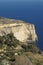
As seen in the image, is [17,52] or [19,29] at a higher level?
[19,29]

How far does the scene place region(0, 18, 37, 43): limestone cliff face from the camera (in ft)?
203

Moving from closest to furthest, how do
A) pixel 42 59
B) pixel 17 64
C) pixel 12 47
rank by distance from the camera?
1. pixel 17 64
2. pixel 42 59
3. pixel 12 47

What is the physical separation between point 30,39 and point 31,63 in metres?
47.7

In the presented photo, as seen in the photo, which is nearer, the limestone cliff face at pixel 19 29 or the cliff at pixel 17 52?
the cliff at pixel 17 52

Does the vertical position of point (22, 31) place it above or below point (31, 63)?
above

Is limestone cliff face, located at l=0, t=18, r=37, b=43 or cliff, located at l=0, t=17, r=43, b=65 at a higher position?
limestone cliff face, located at l=0, t=18, r=37, b=43

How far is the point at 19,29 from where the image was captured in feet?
219

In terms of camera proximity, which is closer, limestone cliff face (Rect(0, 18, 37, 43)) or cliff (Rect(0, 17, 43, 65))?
cliff (Rect(0, 17, 43, 65))

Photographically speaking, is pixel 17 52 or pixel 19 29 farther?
pixel 19 29

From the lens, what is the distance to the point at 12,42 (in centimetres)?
2422

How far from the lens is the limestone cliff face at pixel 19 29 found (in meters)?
61.8

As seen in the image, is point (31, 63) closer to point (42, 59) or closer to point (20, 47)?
point (42, 59)

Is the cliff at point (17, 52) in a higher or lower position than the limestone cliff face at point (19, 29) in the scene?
lower

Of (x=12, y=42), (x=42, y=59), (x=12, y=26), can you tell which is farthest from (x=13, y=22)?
(x=42, y=59)
